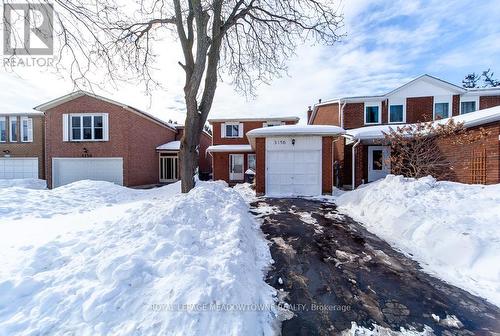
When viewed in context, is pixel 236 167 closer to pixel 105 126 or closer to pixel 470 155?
pixel 105 126

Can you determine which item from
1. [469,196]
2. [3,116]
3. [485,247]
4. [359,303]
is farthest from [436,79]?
[3,116]

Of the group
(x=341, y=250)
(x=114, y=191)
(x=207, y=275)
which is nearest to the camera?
(x=207, y=275)

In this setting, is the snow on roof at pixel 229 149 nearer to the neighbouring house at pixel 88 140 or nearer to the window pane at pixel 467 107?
the neighbouring house at pixel 88 140

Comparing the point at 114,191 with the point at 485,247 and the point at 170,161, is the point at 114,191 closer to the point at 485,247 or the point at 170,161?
the point at 170,161

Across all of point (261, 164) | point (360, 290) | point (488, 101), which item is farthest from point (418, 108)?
point (360, 290)

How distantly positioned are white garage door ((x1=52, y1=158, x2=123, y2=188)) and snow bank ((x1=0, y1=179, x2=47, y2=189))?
33.5 inches

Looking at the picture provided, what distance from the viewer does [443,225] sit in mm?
5105

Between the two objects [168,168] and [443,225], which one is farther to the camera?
[168,168]

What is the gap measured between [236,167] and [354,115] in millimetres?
10107

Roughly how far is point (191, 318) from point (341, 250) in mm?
3491

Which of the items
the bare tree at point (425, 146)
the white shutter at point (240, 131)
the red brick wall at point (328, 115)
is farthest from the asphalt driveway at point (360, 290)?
the white shutter at point (240, 131)

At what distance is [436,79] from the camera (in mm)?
16781

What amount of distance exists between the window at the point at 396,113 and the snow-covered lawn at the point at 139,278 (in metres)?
16.1

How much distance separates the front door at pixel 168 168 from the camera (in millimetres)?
22359
